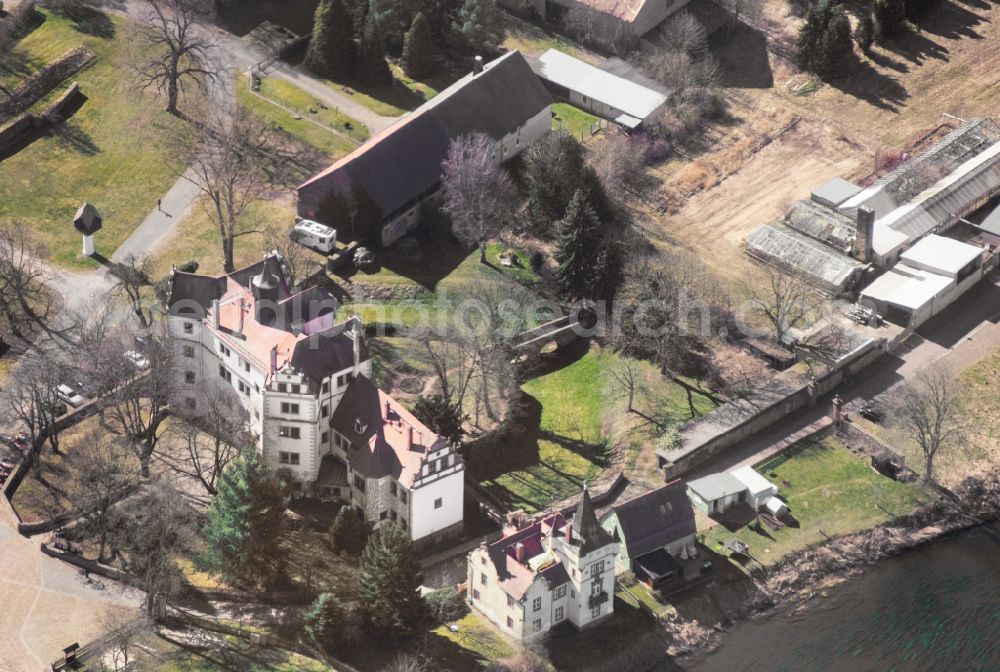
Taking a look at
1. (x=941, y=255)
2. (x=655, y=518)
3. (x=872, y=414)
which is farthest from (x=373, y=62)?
(x=655, y=518)

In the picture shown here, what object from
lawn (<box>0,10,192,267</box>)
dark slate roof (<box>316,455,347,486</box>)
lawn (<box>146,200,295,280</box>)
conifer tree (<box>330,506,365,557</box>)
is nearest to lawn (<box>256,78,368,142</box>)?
lawn (<box>0,10,192,267</box>)

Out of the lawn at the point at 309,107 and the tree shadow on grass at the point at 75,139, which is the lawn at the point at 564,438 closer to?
the lawn at the point at 309,107

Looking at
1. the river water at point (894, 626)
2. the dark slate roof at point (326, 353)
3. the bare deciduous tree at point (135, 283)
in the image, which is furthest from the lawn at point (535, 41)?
the river water at point (894, 626)

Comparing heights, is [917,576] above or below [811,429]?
below

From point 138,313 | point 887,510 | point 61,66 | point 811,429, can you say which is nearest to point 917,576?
point 887,510

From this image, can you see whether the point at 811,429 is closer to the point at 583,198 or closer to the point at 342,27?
the point at 583,198

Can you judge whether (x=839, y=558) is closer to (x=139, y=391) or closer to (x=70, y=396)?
(x=139, y=391)
